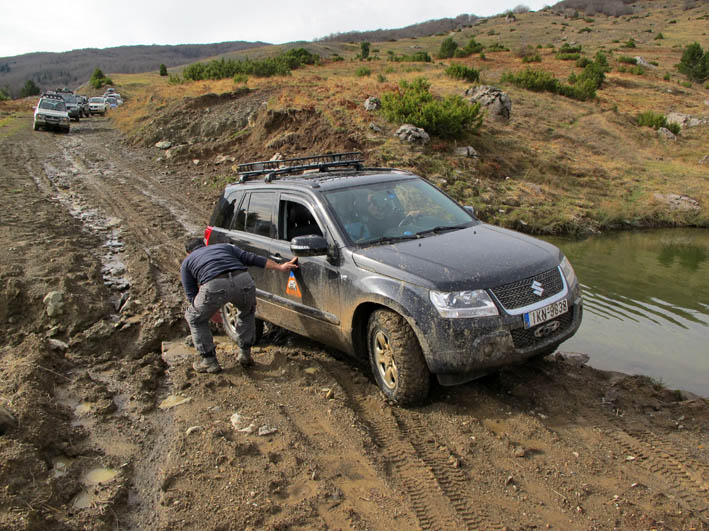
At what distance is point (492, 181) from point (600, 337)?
29.5 ft

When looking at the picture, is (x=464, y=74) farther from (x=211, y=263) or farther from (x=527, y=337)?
(x=527, y=337)

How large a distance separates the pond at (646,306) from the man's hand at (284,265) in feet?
11.3

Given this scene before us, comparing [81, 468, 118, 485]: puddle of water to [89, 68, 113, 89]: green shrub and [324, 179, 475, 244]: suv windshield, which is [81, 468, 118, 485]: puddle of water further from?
[89, 68, 113, 89]: green shrub

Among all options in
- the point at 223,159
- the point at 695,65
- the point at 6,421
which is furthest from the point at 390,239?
the point at 695,65

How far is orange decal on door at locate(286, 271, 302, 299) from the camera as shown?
5066mm

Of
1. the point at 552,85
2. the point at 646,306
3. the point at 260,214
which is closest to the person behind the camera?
the point at 260,214

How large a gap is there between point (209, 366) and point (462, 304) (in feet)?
8.56

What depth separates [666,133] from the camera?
73.8 ft

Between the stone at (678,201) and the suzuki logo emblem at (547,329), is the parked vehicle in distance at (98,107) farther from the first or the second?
the suzuki logo emblem at (547,329)

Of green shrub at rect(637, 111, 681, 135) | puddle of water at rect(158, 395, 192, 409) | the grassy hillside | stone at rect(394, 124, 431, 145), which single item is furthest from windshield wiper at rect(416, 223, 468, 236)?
green shrub at rect(637, 111, 681, 135)

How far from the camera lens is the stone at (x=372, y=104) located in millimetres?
18766

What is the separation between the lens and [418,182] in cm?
562

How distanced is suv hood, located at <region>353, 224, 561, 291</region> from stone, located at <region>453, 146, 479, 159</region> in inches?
455

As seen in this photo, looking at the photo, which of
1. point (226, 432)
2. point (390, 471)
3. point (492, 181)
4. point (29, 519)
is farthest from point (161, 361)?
point (492, 181)
